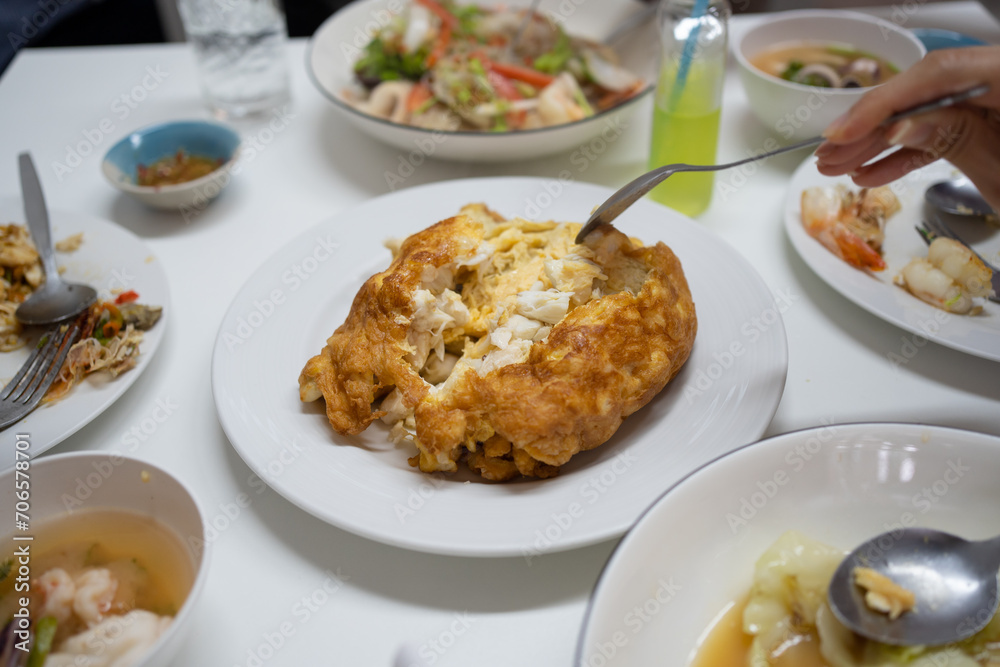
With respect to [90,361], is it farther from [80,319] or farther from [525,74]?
[525,74]

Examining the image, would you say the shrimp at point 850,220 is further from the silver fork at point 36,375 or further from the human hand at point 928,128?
the silver fork at point 36,375

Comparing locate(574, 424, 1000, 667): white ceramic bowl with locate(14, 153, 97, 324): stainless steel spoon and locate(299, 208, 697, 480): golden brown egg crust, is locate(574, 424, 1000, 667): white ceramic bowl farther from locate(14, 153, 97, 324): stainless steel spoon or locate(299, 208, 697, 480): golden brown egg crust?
locate(14, 153, 97, 324): stainless steel spoon

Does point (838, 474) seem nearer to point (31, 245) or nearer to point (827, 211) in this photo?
point (827, 211)

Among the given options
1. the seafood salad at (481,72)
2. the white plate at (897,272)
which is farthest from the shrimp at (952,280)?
the seafood salad at (481,72)

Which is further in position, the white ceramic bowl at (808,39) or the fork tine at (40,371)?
the white ceramic bowl at (808,39)

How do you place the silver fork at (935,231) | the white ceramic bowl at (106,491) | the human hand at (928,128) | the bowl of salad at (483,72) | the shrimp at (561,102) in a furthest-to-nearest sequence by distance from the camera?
the shrimp at (561,102), the bowl of salad at (483,72), the silver fork at (935,231), the human hand at (928,128), the white ceramic bowl at (106,491)

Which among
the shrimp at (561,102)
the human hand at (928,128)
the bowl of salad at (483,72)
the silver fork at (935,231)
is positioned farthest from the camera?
the shrimp at (561,102)

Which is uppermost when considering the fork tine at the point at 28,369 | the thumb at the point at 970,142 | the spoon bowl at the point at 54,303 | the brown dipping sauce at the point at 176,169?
the thumb at the point at 970,142

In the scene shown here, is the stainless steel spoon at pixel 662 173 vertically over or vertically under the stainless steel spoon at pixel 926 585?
over

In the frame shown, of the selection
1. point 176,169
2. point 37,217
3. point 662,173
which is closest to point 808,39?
point 662,173
